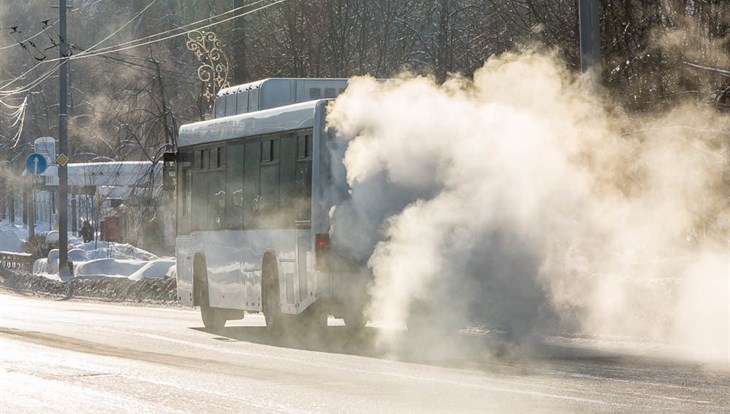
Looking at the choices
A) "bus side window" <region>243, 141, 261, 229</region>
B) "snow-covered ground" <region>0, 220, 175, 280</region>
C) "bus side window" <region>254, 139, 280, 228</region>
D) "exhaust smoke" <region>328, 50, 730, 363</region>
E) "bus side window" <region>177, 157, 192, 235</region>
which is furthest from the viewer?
"snow-covered ground" <region>0, 220, 175, 280</region>

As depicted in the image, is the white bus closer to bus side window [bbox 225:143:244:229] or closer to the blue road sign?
bus side window [bbox 225:143:244:229]

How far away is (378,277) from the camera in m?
18.6

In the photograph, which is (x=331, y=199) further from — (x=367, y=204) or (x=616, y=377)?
(x=616, y=377)

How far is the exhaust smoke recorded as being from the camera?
58.0 ft

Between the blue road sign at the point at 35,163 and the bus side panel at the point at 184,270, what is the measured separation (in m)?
22.3

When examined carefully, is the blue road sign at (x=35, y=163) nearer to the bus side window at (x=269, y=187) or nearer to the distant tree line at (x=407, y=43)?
the distant tree line at (x=407, y=43)

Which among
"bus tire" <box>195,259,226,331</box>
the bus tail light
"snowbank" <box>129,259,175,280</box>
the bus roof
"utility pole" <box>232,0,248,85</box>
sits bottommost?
"bus tire" <box>195,259,226,331</box>

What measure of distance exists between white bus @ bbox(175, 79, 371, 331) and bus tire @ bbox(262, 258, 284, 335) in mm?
14

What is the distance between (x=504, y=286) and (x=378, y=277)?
1.83m

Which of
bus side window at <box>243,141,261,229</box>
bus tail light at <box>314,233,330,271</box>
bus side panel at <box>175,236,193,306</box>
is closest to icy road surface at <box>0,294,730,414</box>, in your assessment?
bus tail light at <box>314,233,330,271</box>

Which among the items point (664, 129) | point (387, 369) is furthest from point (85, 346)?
point (664, 129)

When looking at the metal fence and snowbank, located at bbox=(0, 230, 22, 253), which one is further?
snowbank, located at bbox=(0, 230, 22, 253)

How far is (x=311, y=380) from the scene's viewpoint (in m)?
14.1

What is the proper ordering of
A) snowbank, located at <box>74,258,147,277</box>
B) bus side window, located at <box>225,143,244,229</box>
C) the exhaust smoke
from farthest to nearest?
snowbank, located at <box>74,258,147,277</box>, bus side window, located at <box>225,143,244,229</box>, the exhaust smoke
